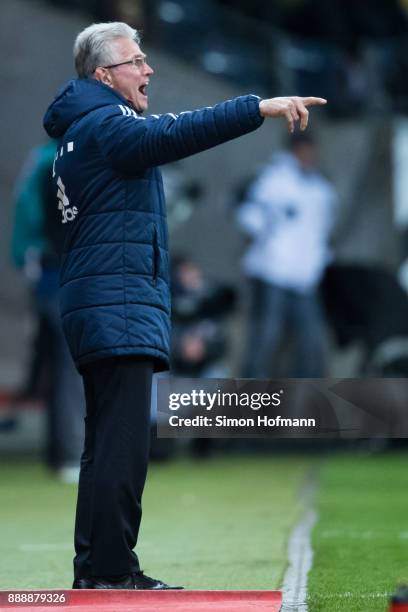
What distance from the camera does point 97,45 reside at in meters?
5.38

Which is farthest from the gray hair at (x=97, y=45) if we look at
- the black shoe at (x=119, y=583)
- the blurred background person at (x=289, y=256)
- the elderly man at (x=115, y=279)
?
the blurred background person at (x=289, y=256)

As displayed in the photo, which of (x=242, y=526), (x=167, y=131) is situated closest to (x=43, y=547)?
(x=242, y=526)

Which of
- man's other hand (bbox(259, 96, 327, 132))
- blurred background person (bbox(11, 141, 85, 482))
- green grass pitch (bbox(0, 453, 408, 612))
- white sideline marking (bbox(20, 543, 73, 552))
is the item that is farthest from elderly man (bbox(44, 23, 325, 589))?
blurred background person (bbox(11, 141, 85, 482))

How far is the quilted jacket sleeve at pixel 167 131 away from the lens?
494 centimetres

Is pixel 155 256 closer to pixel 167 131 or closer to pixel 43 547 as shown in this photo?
pixel 167 131

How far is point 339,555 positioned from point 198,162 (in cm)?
874

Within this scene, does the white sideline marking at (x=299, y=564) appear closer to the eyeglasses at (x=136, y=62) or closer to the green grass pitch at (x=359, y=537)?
the green grass pitch at (x=359, y=537)

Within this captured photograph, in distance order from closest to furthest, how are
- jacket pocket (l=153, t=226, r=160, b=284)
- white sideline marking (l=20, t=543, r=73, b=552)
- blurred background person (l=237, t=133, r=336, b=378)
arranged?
jacket pocket (l=153, t=226, r=160, b=284) → white sideline marking (l=20, t=543, r=73, b=552) → blurred background person (l=237, t=133, r=336, b=378)

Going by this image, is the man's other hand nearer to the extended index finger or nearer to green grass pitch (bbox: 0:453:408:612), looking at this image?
the extended index finger

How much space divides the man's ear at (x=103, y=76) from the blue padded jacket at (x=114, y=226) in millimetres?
44

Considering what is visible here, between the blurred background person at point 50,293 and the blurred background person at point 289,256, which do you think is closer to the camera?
the blurred background person at point 50,293

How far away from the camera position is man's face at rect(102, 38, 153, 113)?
5.36 metres

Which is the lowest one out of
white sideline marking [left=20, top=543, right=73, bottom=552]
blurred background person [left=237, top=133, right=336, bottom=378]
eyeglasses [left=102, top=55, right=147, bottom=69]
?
white sideline marking [left=20, top=543, right=73, bottom=552]

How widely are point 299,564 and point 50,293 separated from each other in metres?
4.89
